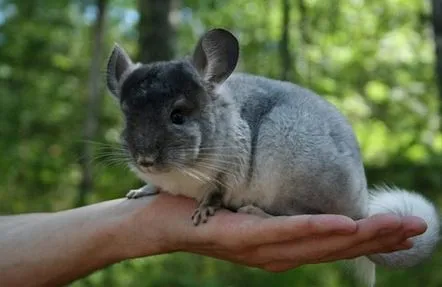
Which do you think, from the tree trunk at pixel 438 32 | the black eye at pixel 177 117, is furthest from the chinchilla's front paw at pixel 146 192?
the tree trunk at pixel 438 32

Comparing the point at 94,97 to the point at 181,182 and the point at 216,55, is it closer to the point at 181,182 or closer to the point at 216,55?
the point at 181,182

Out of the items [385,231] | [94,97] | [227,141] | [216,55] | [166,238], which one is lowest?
[94,97]

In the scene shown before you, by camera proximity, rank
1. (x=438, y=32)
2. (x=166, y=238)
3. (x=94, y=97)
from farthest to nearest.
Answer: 1. (x=94, y=97)
2. (x=438, y=32)
3. (x=166, y=238)

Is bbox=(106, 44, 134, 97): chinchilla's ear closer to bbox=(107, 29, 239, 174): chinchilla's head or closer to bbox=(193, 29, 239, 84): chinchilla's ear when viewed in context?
bbox=(107, 29, 239, 174): chinchilla's head

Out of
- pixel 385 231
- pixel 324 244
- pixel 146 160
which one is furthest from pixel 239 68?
pixel 385 231

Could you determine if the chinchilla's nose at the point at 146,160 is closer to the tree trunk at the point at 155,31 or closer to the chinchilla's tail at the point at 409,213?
the chinchilla's tail at the point at 409,213

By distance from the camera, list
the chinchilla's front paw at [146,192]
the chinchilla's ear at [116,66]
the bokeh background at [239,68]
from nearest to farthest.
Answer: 1. the chinchilla's ear at [116,66]
2. the chinchilla's front paw at [146,192]
3. the bokeh background at [239,68]
